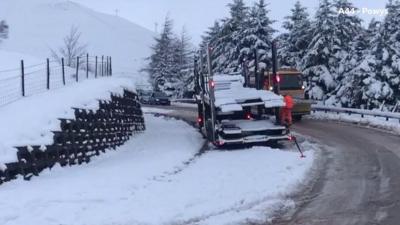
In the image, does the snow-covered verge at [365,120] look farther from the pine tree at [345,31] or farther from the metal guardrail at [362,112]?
the pine tree at [345,31]

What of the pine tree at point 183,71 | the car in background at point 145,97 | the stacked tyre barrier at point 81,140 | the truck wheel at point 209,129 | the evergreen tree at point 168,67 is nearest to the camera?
the stacked tyre barrier at point 81,140

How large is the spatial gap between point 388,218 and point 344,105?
32.2m

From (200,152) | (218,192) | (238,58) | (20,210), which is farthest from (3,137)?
(238,58)

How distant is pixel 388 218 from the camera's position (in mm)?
9219

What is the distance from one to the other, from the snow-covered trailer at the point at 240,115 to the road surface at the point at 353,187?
1.86 meters

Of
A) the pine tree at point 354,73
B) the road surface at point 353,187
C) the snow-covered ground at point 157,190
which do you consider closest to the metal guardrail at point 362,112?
the pine tree at point 354,73

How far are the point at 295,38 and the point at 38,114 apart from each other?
36.6 m

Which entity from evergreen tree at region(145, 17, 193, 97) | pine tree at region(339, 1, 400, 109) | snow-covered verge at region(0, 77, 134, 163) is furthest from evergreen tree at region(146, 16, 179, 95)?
snow-covered verge at region(0, 77, 134, 163)

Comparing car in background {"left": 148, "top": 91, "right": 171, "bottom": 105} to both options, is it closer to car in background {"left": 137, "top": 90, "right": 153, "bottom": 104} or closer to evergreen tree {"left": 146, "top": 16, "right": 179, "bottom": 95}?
car in background {"left": 137, "top": 90, "right": 153, "bottom": 104}

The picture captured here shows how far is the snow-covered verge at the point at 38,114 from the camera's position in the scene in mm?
11977

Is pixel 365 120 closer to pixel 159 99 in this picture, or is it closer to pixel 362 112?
pixel 362 112

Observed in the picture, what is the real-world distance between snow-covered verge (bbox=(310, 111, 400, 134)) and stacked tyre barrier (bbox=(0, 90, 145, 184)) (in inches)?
426

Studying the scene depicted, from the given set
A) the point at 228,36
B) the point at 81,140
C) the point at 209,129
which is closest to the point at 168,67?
the point at 228,36

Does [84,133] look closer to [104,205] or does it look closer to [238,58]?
[104,205]
